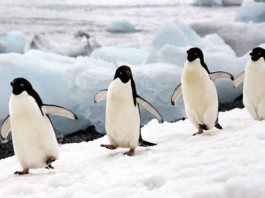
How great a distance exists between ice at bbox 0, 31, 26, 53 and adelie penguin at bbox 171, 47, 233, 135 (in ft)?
16.8

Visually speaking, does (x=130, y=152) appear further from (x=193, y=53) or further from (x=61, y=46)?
(x=61, y=46)

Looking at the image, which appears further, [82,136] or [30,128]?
[82,136]

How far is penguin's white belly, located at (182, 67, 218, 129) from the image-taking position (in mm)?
3285

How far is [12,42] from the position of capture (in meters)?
8.15

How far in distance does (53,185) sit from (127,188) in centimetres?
38

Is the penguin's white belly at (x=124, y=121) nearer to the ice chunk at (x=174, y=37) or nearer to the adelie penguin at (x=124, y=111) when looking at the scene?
the adelie penguin at (x=124, y=111)

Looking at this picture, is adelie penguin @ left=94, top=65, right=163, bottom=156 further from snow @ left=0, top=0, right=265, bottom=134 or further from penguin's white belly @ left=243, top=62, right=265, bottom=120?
snow @ left=0, top=0, right=265, bottom=134

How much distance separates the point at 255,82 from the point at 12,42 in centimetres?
529

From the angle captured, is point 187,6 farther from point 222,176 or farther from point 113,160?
point 222,176

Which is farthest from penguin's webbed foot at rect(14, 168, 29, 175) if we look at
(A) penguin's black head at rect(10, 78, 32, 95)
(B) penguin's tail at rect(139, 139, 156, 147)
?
(B) penguin's tail at rect(139, 139, 156, 147)

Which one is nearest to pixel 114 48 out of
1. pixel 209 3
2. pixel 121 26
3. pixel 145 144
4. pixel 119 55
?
pixel 119 55

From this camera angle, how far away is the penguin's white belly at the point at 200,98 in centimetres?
329

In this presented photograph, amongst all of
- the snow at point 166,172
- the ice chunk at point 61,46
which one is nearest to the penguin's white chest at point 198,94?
the snow at point 166,172

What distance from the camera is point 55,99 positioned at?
19.5 ft
